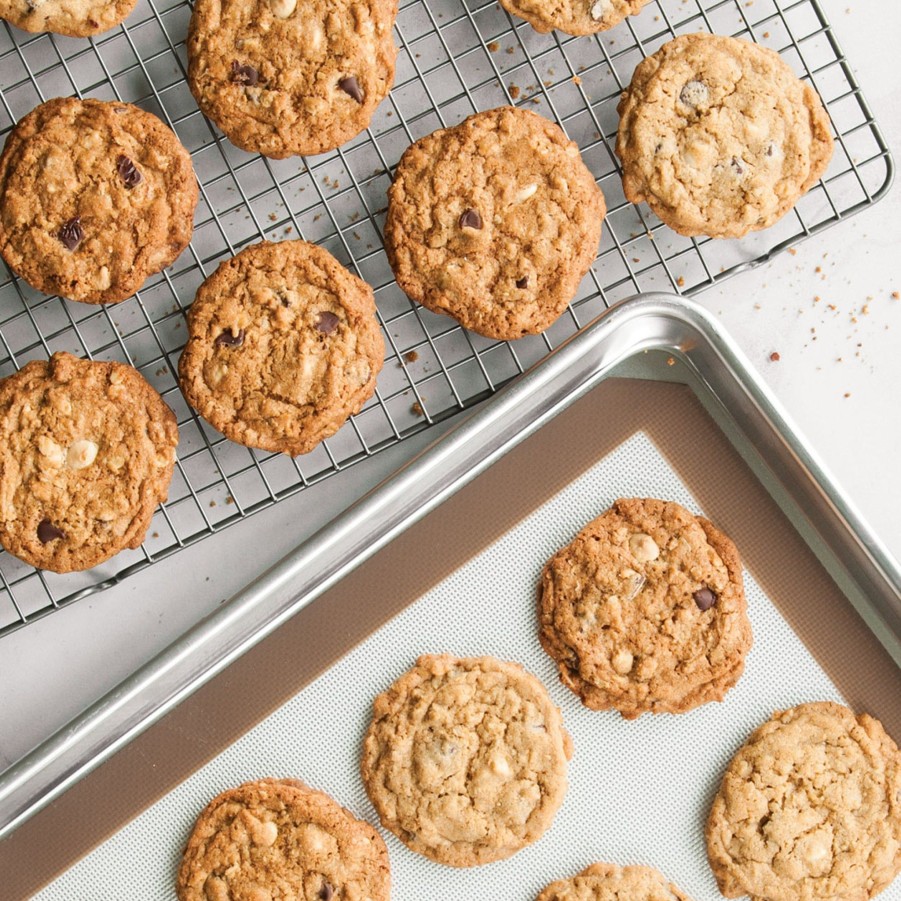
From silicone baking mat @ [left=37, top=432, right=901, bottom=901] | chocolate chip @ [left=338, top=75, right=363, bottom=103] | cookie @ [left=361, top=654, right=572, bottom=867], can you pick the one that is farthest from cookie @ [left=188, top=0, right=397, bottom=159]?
cookie @ [left=361, top=654, right=572, bottom=867]

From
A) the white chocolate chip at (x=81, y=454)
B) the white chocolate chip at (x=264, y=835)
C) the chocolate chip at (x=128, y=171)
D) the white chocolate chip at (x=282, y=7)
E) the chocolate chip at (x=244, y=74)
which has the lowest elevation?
the white chocolate chip at (x=264, y=835)

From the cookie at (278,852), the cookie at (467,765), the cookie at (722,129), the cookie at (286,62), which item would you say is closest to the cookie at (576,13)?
the cookie at (722,129)

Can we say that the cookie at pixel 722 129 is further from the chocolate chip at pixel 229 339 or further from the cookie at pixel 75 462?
the cookie at pixel 75 462

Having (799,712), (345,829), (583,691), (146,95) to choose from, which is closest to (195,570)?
(345,829)

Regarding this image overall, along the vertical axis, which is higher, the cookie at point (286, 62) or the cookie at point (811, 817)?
the cookie at point (286, 62)

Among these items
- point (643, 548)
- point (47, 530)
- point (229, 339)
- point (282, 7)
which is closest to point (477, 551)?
point (643, 548)
